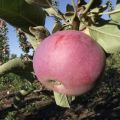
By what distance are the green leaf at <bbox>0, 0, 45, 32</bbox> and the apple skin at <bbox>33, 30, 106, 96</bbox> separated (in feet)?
0.38

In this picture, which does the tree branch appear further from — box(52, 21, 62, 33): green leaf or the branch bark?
box(52, 21, 62, 33): green leaf

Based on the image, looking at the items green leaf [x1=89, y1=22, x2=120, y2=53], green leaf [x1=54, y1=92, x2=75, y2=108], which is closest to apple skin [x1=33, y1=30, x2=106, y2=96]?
green leaf [x1=89, y1=22, x2=120, y2=53]

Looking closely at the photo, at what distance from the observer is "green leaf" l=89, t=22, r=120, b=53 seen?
809 mm

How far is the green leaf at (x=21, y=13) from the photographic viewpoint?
84 cm

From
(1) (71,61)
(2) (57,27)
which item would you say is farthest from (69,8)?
(1) (71,61)

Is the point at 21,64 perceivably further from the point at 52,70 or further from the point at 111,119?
the point at 111,119

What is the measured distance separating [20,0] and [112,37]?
0.74ft

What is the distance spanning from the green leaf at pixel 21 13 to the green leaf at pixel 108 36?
141mm

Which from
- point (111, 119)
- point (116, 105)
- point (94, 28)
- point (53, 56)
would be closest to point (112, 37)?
point (94, 28)

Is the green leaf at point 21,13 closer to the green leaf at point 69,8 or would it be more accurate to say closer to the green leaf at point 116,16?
the green leaf at point 69,8

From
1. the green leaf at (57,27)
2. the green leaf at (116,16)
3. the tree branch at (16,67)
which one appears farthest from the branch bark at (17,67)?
the green leaf at (116,16)

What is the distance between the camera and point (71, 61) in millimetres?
733

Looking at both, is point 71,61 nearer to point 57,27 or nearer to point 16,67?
point 57,27

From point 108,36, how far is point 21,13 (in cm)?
21
